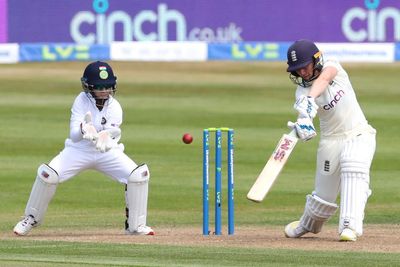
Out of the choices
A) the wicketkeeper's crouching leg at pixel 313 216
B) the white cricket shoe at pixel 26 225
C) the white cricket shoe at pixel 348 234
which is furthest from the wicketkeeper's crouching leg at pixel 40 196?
the white cricket shoe at pixel 348 234

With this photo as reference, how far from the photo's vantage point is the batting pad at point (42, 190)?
1037cm

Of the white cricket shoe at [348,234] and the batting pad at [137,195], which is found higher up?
the batting pad at [137,195]

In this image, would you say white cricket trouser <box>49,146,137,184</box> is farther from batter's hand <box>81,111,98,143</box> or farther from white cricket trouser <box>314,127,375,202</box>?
white cricket trouser <box>314,127,375,202</box>

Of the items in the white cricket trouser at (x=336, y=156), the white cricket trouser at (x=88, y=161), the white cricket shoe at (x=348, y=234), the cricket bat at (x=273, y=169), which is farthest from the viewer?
the white cricket trouser at (x=88, y=161)

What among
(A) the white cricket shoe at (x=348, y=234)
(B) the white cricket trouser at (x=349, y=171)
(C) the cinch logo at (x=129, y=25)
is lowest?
(A) the white cricket shoe at (x=348, y=234)

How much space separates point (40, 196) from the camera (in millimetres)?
10469

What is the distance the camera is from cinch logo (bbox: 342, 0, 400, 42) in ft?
87.9

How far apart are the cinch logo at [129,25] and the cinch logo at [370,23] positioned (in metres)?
2.52

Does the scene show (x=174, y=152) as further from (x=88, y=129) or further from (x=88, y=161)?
(x=88, y=129)

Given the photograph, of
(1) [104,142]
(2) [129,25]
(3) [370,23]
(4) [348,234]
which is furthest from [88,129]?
(3) [370,23]

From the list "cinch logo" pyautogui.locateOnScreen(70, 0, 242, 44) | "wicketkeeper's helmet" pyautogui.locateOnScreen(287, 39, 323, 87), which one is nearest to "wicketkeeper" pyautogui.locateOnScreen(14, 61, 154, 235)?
"wicketkeeper's helmet" pyautogui.locateOnScreen(287, 39, 323, 87)

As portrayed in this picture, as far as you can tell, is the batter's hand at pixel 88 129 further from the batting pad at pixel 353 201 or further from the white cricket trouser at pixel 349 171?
the batting pad at pixel 353 201

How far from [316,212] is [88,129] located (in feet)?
6.33

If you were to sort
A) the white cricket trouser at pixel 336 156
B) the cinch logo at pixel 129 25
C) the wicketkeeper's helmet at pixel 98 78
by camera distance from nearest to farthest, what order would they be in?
the white cricket trouser at pixel 336 156 → the wicketkeeper's helmet at pixel 98 78 → the cinch logo at pixel 129 25
